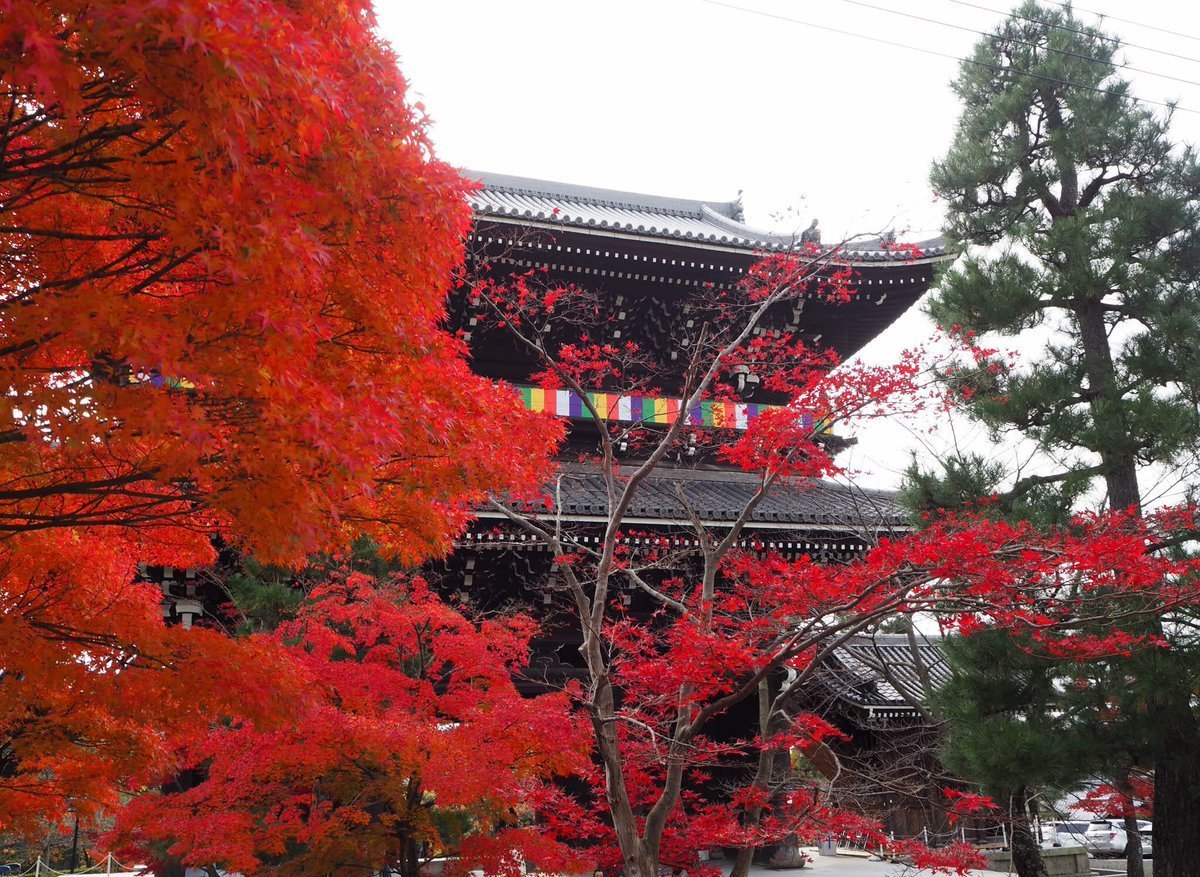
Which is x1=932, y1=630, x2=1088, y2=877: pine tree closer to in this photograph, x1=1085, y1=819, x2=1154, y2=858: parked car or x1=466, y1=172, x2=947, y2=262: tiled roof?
x1=466, y1=172, x2=947, y2=262: tiled roof

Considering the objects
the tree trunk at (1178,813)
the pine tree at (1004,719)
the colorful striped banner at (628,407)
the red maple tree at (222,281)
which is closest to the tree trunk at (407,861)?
the red maple tree at (222,281)

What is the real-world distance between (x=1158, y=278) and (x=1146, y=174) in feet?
4.34

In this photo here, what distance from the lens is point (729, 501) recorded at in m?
10.7

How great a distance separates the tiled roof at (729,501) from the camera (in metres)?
9.66

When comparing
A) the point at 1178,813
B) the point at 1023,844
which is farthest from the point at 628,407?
the point at 1178,813

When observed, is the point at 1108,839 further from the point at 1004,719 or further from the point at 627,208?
the point at 627,208

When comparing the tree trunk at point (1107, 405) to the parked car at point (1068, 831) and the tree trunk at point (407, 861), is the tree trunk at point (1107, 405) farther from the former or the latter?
the parked car at point (1068, 831)

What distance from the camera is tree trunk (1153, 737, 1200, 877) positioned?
8.17 metres

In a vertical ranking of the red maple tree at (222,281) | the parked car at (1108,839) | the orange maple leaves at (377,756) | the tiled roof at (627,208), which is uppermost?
the tiled roof at (627,208)

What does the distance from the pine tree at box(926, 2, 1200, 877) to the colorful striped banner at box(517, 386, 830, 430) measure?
2992 mm

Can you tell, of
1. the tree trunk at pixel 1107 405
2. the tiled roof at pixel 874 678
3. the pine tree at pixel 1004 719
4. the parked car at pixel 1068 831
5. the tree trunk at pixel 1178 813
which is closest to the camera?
the pine tree at pixel 1004 719

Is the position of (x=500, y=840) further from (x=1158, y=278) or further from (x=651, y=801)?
(x=1158, y=278)

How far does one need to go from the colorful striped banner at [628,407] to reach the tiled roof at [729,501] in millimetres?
681

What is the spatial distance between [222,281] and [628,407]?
8.37 m
